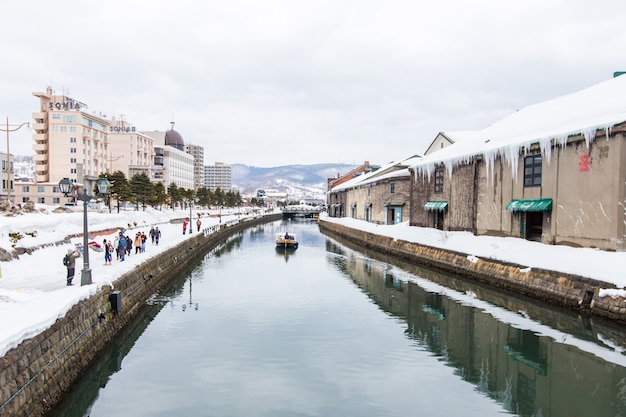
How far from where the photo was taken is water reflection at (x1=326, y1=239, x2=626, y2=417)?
12781 mm

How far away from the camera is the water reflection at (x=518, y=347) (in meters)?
12.8

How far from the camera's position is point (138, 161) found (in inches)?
4993

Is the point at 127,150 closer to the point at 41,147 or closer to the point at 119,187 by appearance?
the point at 41,147

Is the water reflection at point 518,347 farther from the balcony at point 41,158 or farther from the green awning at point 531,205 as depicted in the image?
the balcony at point 41,158

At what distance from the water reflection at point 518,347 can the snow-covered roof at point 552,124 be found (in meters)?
9.88

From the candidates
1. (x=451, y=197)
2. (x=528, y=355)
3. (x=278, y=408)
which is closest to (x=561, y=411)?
(x=528, y=355)

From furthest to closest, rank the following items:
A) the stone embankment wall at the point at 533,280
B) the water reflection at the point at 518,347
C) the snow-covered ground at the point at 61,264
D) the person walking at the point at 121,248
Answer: the person walking at the point at 121,248
the stone embankment wall at the point at 533,280
the water reflection at the point at 518,347
the snow-covered ground at the point at 61,264

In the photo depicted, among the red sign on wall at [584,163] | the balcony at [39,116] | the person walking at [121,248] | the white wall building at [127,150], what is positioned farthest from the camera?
the white wall building at [127,150]

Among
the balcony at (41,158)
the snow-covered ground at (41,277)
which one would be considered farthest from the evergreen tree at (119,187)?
the balcony at (41,158)

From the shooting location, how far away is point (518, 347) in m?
17.1

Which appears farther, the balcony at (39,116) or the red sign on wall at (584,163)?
the balcony at (39,116)

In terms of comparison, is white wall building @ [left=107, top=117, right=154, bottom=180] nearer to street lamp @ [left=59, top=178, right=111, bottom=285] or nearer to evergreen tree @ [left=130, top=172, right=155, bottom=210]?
evergreen tree @ [left=130, top=172, right=155, bottom=210]

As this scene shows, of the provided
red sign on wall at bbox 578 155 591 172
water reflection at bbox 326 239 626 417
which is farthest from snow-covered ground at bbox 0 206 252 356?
red sign on wall at bbox 578 155 591 172

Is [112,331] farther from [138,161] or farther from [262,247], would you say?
[138,161]
